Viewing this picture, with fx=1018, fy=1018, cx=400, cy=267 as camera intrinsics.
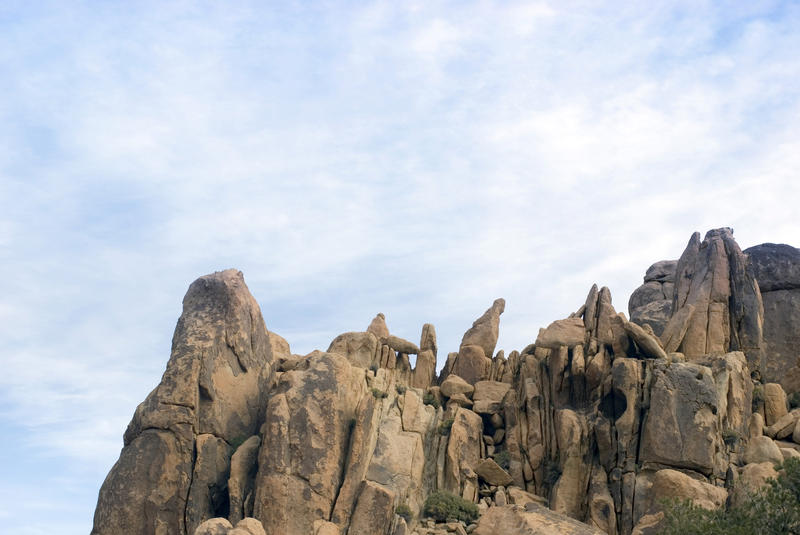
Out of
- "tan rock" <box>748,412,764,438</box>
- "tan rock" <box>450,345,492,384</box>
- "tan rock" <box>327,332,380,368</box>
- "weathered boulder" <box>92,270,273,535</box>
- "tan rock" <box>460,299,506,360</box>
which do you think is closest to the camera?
"weathered boulder" <box>92,270,273,535</box>

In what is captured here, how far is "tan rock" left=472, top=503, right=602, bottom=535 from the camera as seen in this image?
45969 millimetres

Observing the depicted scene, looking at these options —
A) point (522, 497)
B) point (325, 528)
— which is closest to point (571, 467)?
point (522, 497)

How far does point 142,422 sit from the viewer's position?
181 ft

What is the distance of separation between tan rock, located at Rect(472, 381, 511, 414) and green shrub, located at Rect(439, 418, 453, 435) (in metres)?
2.61

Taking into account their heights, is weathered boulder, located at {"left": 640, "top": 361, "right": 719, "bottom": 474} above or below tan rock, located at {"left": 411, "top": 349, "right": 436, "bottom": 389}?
below

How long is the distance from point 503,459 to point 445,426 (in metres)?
3.91

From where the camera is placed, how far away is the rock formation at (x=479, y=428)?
51812 millimetres

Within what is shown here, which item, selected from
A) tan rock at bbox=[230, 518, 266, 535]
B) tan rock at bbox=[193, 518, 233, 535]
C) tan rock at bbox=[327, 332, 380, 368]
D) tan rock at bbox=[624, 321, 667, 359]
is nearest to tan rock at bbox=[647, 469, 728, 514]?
tan rock at bbox=[624, 321, 667, 359]

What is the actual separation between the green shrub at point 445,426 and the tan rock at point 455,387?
2.99 metres

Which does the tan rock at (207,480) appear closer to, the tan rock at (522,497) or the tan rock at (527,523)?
the tan rock at (527,523)

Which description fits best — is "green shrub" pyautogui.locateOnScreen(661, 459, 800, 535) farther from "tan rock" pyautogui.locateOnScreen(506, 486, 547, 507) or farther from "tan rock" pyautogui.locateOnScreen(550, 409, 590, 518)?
"tan rock" pyautogui.locateOnScreen(506, 486, 547, 507)

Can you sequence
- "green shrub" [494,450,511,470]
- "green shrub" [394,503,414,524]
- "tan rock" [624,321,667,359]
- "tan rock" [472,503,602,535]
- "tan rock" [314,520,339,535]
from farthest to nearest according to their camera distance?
"green shrub" [494,450,511,470] → "tan rock" [624,321,667,359] → "green shrub" [394,503,414,524] → "tan rock" [314,520,339,535] → "tan rock" [472,503,602,535]

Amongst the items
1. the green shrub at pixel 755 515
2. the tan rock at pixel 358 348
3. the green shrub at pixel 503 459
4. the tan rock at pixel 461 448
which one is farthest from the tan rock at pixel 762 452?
the tan rock at pixel 358 348

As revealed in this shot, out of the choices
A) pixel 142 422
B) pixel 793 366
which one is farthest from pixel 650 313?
pixel 142 422
